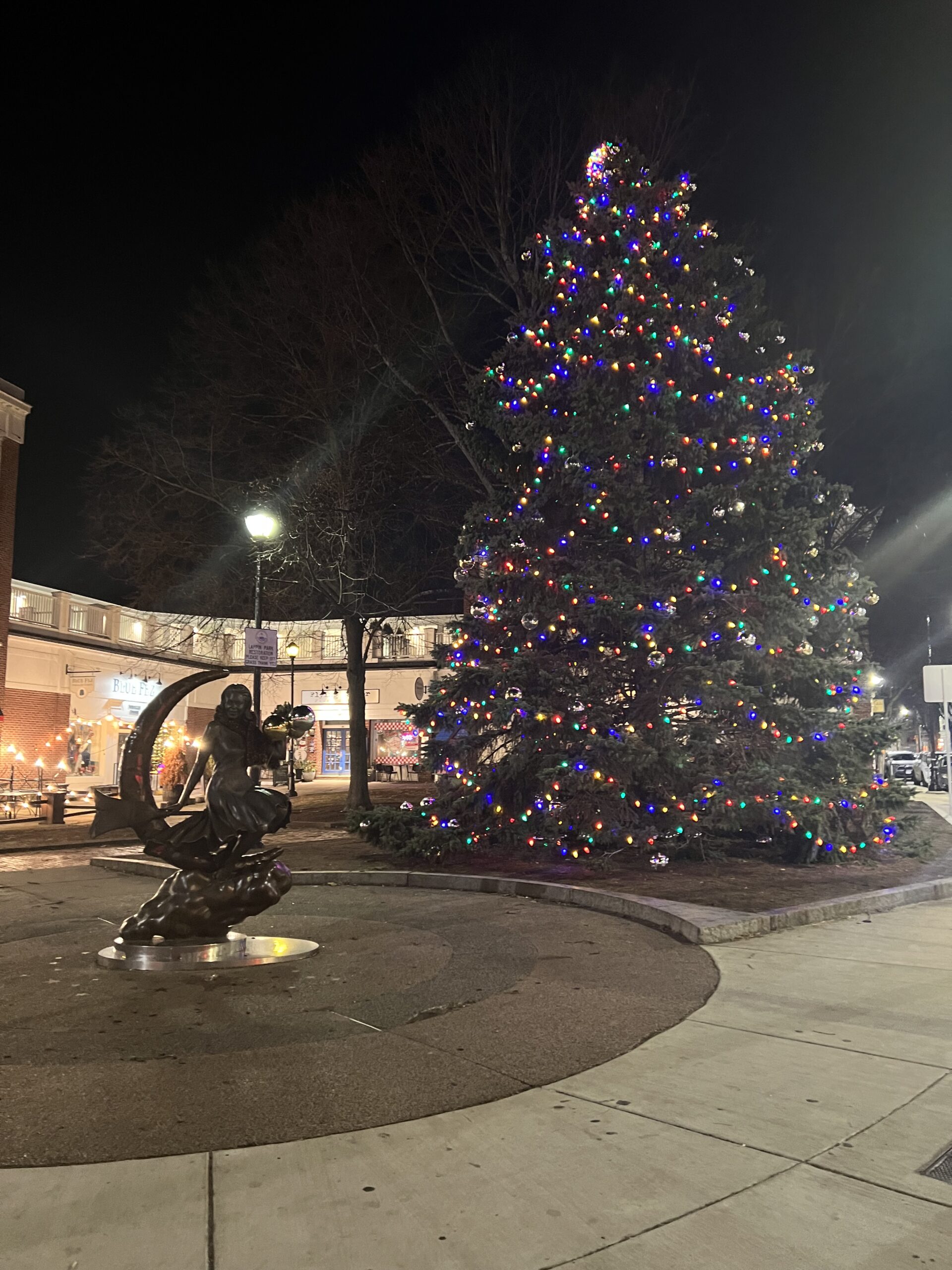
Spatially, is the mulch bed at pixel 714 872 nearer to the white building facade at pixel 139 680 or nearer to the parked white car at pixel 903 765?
the white building facade at pixel 139 680

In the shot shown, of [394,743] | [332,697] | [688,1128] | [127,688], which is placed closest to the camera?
[688,1128]

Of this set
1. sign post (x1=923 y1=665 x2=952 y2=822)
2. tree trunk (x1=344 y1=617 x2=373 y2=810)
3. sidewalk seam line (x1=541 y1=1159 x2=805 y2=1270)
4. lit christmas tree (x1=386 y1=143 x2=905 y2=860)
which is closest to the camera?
sidewalk seam line (x1=541 y1=1159 x2=805 y2=1270)

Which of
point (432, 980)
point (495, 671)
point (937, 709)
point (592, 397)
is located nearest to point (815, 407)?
point (592, 397)

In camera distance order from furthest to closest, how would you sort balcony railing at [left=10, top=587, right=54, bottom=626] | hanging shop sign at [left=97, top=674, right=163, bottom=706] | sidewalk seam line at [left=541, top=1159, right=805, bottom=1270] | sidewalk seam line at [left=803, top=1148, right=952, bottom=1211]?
hanging shop sign at [left=97, top=674, right=163, bottom=706] < balcony railing at [left=10, top=587, right=54, bottom=626] < sidewalk seam line at [left=803, top=1148, right=952, bottom=1211] < sidewalk seam line at [left=541, top=1159, right=805, bottom=1270]

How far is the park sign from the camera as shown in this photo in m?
13.5

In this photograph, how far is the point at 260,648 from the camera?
13.8 m

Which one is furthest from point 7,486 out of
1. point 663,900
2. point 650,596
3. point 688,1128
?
point 688,1128

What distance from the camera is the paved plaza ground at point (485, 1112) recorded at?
9.92ft

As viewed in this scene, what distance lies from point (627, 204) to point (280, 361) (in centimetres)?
994

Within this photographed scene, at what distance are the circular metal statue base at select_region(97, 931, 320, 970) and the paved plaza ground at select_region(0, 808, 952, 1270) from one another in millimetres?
235

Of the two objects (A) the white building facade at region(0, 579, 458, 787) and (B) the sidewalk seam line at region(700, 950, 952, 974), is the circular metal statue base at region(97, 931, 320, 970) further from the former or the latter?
(A) the white building facade at region(0, 579, 458, 787)

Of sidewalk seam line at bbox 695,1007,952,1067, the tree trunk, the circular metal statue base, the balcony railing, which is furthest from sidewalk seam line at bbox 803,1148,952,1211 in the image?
the balcony railing

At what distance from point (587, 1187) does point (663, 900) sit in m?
6.45

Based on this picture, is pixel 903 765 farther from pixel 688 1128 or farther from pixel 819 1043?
pixel 688 1128
